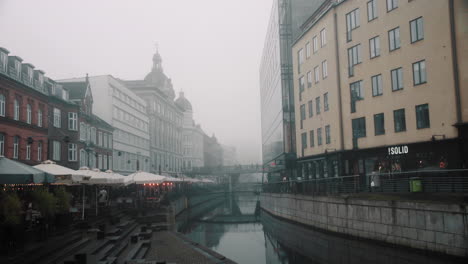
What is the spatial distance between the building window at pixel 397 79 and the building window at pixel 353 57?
466 centimetres

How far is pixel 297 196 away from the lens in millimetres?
37906

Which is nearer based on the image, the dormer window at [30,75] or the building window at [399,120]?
the building window at [399,120]

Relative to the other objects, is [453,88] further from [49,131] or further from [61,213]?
[49,131]

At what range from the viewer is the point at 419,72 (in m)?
31.4

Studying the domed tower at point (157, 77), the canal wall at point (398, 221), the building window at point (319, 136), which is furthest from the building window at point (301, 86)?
the domed tower at point (157, 77)

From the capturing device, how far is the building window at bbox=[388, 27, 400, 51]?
33469 mm

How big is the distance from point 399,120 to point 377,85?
149 inches

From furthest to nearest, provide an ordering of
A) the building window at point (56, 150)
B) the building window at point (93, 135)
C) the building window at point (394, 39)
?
the building window at point (93, 135), the building window at point (56, 150), the building window at point (394, 39)

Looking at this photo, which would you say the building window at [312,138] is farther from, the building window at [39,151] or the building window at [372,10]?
the building window at [39,151]

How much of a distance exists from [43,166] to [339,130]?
85.3 feet

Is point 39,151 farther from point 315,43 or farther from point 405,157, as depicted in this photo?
point 405,157

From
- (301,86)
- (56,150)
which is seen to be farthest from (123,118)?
(301,86)

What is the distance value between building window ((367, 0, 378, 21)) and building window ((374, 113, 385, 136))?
7.94 metres

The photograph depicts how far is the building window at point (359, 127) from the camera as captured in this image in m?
37.7
